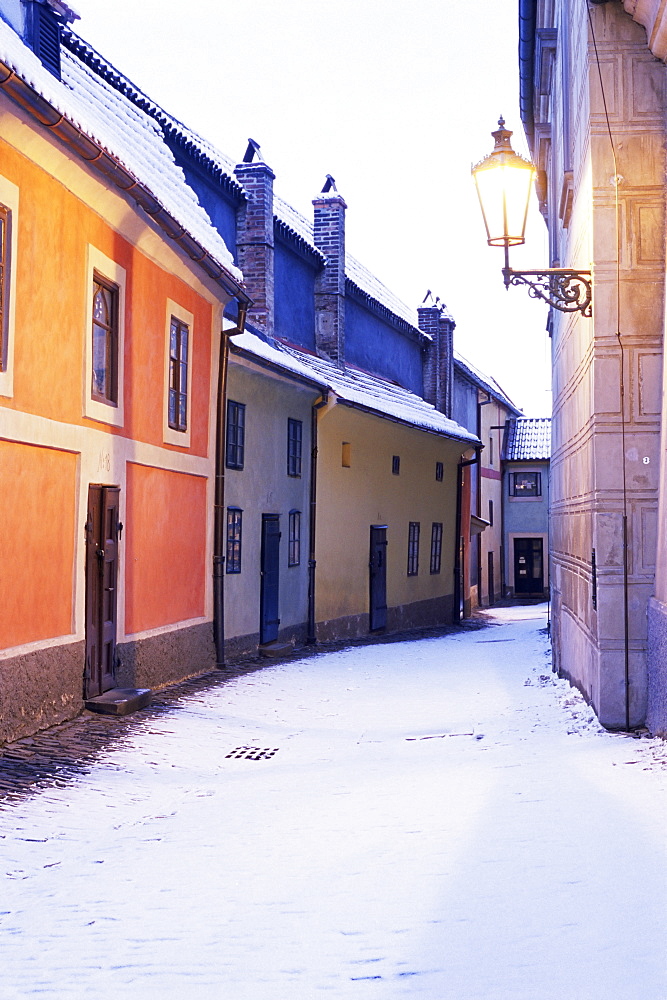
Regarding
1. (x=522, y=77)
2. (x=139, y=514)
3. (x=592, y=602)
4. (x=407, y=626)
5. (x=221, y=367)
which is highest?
(x=522, y=77)

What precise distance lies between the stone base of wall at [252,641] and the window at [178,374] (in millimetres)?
3346

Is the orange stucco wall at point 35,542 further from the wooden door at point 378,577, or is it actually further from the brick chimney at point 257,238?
the wooden door at point 378,577

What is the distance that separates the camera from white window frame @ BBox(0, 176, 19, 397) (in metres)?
7.70

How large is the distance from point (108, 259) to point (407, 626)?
1536 cm

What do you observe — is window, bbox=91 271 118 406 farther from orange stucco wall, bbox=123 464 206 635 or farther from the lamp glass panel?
the lamp glass panel

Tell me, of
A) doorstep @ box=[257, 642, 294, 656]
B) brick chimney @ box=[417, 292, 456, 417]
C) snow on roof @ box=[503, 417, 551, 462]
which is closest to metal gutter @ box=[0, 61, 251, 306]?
doorstep @ box=[257, 642, 294, 656]

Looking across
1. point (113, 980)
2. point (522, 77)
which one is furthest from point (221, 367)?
point (113, 980)

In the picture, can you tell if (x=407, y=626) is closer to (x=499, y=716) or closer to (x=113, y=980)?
(x=499, y=716)

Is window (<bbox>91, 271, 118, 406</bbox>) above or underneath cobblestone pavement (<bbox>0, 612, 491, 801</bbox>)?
above

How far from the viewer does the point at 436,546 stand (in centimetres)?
2633

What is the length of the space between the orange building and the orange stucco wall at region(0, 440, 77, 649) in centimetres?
2

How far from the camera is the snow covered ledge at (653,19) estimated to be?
266 inches

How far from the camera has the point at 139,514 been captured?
35.7 feet

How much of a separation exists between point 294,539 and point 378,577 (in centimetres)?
476
